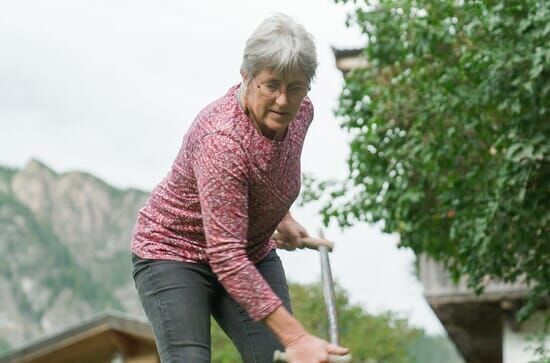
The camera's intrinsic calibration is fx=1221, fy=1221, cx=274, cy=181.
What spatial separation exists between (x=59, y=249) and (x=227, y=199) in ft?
415

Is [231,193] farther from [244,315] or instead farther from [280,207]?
[244,315]

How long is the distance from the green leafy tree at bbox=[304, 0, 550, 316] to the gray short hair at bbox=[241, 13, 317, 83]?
423 centimetres

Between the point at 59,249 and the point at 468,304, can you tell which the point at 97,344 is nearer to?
the point at 468,304

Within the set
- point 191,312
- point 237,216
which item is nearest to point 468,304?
point 191,312

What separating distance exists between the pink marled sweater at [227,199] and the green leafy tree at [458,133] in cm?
405

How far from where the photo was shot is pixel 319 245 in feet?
14.4

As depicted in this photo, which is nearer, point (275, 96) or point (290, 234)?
point (275, 96)

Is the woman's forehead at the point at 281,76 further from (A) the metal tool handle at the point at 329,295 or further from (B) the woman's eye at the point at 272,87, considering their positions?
(A) the metal tool handle at the point at 329,295

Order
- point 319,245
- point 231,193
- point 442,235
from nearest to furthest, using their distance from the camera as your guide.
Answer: point 231,193 < point 319,245 < point 442,235

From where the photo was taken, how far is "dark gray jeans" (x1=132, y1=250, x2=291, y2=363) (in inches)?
151

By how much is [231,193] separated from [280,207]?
327mm

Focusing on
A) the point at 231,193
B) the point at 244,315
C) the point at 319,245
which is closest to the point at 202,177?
the point at 231,193

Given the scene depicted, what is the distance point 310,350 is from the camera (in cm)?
342

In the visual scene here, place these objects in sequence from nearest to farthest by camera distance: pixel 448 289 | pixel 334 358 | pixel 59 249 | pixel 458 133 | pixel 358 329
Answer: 1. pixel 334 358
2. pixel 458 133
3. pixel 448 289
4. pixel 358 329
5. pixel 59 249
